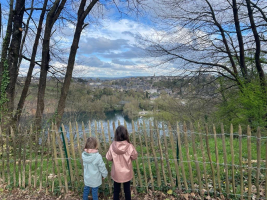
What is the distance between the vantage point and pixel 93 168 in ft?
10.3

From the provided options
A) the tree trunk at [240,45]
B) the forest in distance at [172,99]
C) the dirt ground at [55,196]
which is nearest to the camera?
the dirt ground at [55,196]

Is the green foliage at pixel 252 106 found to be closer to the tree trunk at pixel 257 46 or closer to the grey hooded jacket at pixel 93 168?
the tree trunk at pixel 257 46

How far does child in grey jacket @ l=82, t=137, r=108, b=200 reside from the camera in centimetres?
305

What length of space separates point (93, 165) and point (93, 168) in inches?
2.2

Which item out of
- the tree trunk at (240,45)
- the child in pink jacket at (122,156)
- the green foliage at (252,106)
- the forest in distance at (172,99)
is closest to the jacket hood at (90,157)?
the child in pink jacket at (122,156)

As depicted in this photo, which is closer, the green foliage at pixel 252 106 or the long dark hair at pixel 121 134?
the long dark hair at pixel 121 134

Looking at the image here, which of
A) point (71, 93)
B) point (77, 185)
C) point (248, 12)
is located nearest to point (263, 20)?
point (248, 12)

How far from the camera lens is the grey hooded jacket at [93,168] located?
3.05 meters

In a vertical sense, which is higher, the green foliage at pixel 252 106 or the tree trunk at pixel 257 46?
the tree trunk at pixel 257 46

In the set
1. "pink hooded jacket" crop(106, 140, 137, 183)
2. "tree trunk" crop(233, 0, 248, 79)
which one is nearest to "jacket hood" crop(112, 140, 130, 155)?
"pink hooded jacket" crop(106, 140, 137, 183)

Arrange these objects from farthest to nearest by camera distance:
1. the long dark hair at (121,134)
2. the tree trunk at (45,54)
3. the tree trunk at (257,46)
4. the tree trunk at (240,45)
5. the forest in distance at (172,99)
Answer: the forest in distance at (172,99)
the tree trunk at (240,45)
the tree trunk at (257,46)
the tree trunk at (45,54)
the long dark hair at (121,134)

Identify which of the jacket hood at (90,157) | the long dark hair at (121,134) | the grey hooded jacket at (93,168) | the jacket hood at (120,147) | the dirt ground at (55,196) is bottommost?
the dirt ground at (55,196)

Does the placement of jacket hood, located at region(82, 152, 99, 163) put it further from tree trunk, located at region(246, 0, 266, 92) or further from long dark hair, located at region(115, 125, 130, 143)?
tree trunk, located at region(246, 0, 266, 92)

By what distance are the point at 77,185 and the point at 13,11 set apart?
23.9 feet
